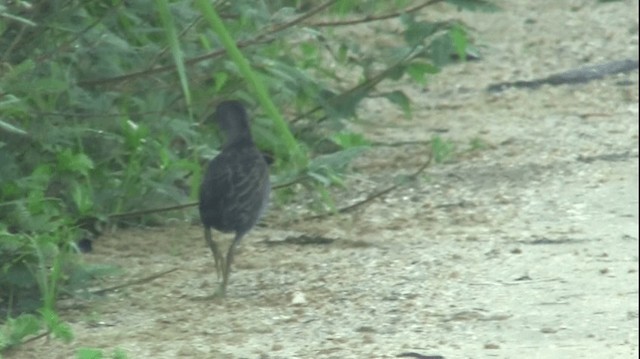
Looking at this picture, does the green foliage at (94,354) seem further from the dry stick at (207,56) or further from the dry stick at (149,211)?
the dry stick at (149,211)

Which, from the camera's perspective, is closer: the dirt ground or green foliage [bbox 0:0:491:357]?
the dirt ground

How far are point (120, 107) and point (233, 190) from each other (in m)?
0.67

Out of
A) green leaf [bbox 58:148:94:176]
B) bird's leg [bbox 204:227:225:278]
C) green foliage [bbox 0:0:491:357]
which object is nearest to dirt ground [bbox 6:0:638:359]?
bird's leg [bbox 204:227:225:278]

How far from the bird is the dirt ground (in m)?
0.19

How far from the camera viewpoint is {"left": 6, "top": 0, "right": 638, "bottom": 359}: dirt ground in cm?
496

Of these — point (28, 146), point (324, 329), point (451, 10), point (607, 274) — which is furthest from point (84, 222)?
point (451, 10)

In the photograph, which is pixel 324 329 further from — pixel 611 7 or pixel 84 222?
pixel 611 7

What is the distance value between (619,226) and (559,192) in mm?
661

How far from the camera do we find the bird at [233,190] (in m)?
5.52

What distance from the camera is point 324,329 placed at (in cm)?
512

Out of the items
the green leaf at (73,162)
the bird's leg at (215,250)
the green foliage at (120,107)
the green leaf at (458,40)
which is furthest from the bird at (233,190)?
the green leaf at (458,40)

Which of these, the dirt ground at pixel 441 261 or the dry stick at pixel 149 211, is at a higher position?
the dry stick at pixel 149 211

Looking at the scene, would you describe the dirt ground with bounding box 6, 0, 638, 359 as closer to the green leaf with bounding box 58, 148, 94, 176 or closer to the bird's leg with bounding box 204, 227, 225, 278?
the bird's leg with bounding box 204, 227, 225, 278

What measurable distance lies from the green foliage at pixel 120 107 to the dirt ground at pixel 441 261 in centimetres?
21
